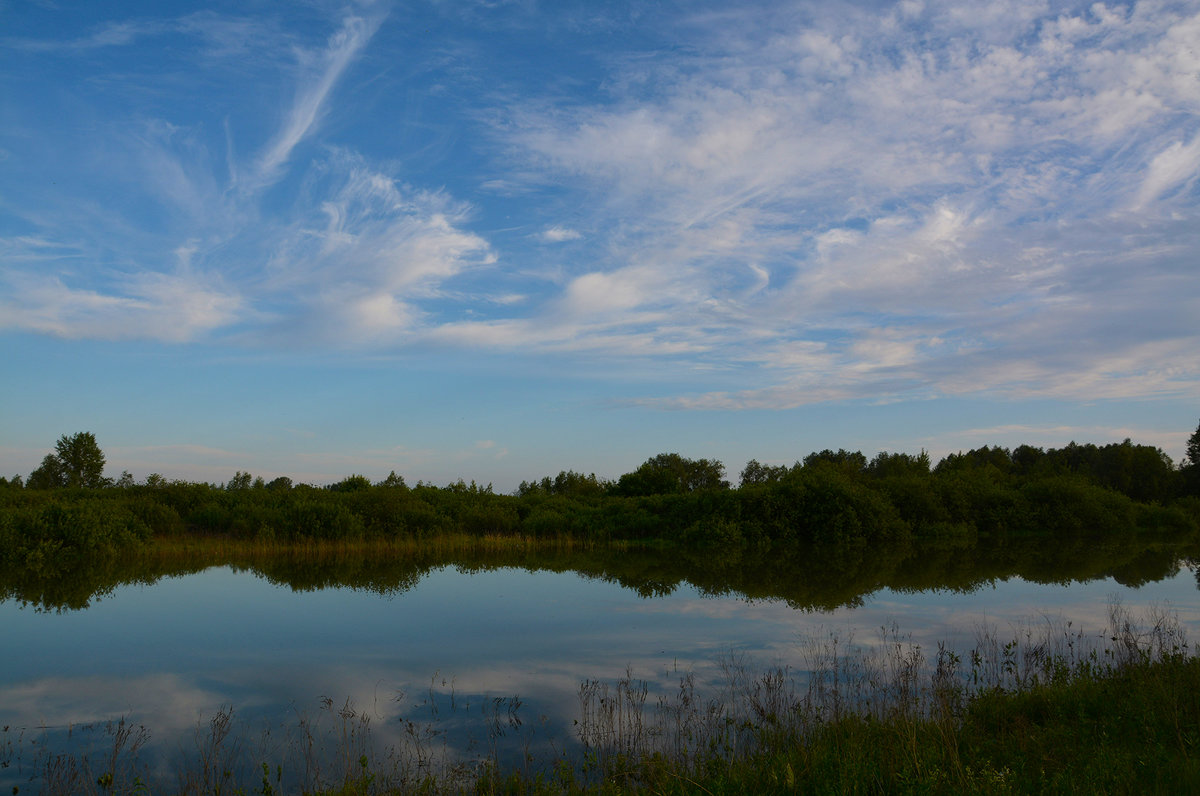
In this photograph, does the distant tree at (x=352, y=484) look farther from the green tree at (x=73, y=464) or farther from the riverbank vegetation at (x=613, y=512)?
the green tree at (x=73, y=464)

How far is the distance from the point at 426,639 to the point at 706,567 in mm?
12795

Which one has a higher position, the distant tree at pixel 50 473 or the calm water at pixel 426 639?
the distant tree at pixel 50 473

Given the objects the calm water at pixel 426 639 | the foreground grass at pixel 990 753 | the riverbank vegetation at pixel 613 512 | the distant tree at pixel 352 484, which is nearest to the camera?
the foreground grass at pixel 990 753

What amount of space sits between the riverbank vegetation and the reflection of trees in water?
1.07 m

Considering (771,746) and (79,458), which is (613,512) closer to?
(771,746)

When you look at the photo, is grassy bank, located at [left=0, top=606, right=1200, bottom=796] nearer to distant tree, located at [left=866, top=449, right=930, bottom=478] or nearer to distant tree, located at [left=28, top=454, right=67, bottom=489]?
distant tree, located at [left=866, top=449, right=930, bottom=478]

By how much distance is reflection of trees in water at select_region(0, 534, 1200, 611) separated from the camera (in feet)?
59.8

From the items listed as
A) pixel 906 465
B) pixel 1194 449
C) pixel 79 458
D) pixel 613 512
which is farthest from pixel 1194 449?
pixel 79 458

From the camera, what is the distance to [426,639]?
12570 millimetres

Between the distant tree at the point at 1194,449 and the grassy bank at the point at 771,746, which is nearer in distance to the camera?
the grassy bank at the point at 771,746

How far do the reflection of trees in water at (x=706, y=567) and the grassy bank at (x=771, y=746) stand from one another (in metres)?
7.81

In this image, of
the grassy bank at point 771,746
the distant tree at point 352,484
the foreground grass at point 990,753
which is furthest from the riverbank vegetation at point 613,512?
the foreground grass at point 990,753

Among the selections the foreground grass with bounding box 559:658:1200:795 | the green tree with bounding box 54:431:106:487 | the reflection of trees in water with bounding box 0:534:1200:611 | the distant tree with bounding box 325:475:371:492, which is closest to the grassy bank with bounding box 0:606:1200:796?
the foreground grass with bounding box 559:658:1200:795

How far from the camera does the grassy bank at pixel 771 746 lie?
527 cm
